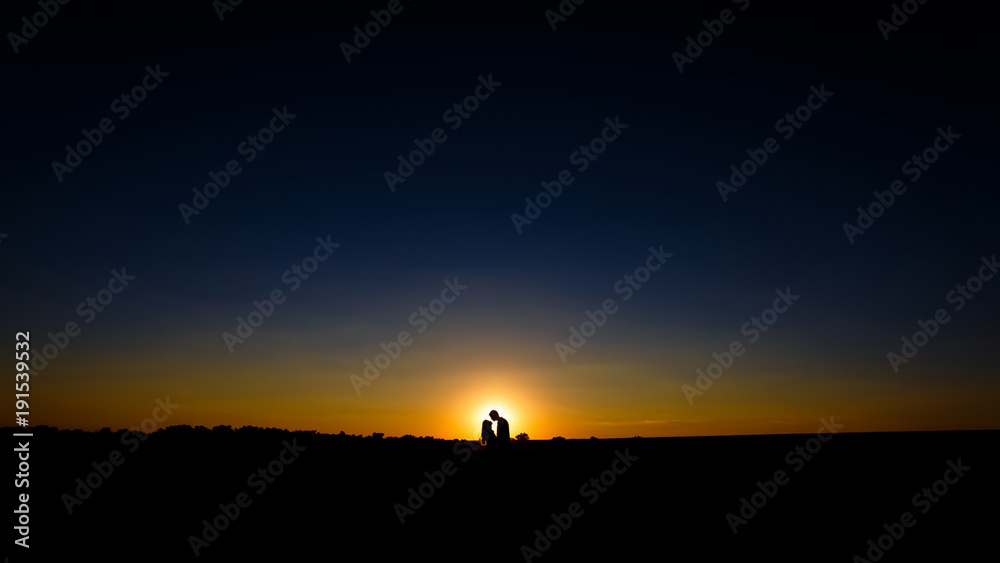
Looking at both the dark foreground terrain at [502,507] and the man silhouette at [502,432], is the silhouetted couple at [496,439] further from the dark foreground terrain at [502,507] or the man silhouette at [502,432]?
the dark foreground terrain at [502,507]

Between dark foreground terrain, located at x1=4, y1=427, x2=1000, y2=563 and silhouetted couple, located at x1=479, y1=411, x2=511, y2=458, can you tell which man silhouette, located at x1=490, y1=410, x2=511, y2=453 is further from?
dark foreground terrain, located at x1=4, y1=427, x2=1000, y2=563

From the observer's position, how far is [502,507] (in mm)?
14180

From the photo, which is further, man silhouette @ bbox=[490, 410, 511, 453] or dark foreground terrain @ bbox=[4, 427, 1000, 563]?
man silhouette @ bbox=[490, 410, 511, 453]

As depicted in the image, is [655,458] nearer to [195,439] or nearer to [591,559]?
[591,559]

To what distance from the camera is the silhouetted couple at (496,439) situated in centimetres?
1883

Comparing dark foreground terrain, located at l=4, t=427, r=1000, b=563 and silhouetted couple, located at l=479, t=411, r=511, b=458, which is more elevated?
silhouetted couple, located at l=479, t=411, r=511, b=458

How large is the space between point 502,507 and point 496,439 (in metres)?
4.85

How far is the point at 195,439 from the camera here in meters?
26.8

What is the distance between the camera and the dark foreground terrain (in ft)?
36.2

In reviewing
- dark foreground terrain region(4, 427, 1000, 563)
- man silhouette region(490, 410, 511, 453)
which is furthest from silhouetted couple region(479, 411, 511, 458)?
dark foreground terrain region(4, 427, 1000, 563)

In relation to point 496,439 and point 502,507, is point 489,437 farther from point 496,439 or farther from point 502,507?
point 502,507

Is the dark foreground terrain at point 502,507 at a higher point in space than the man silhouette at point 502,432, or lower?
lower

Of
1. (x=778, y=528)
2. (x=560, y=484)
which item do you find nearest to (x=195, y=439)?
(x=560, y=484)

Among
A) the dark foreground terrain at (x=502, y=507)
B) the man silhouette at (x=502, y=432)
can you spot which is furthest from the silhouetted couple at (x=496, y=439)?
the dark foreground terrain at (x=502, y=507)
